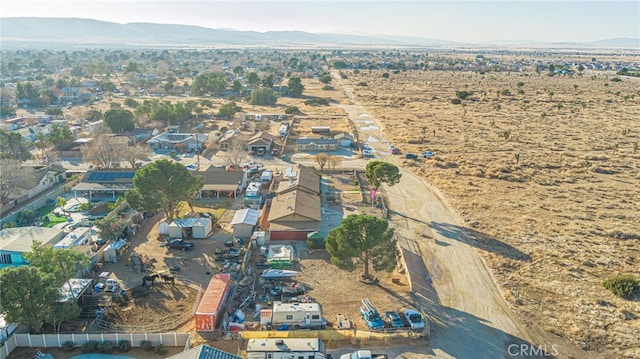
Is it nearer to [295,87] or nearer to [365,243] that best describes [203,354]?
[365,243]

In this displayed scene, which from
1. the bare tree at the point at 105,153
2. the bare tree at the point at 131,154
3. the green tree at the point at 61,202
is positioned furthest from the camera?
the bare tree at the point at 131,154

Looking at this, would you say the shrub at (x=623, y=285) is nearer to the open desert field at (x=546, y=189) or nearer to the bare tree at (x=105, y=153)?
the open desert field at (x=546, y=189)

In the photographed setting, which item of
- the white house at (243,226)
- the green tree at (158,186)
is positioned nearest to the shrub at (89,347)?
the green tree at (158,186)

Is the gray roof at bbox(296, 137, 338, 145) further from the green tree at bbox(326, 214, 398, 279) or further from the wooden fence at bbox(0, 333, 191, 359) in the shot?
the wooden fence at bbox(0, 333, 191, 359)

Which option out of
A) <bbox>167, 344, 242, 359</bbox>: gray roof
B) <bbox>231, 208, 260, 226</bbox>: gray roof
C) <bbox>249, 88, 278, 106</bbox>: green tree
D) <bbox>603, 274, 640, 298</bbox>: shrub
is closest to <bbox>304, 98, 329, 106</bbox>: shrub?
<bbox>249, 88, 278, 106</bbox>: green tree

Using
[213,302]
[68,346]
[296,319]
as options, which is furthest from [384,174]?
[68,346]

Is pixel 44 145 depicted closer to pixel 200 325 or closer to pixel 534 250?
pixel 200 325

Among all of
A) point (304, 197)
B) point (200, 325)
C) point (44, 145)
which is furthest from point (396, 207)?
point (44, 145)
